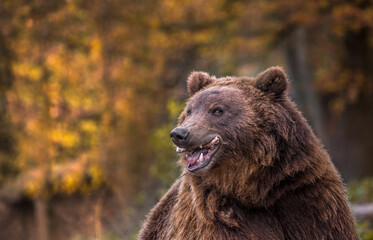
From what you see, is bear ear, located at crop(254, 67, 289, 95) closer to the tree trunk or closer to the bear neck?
the bear neck

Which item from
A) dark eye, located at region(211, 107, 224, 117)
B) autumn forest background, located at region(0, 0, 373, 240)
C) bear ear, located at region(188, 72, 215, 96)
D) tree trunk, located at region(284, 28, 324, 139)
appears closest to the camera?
dark eye, located at region(211, 107, 224, 117)

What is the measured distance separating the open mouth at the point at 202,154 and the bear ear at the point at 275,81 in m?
0.63

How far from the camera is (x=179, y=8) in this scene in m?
17.4

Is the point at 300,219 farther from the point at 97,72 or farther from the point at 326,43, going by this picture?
the point at 326,43

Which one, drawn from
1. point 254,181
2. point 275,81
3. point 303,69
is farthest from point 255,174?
point 303,69

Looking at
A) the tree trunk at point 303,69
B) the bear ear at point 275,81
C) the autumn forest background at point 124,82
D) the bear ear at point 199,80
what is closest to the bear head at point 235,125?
the bear ear at point 275,81

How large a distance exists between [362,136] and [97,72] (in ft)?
25.4

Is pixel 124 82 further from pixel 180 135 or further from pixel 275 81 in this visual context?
pixel 180 135

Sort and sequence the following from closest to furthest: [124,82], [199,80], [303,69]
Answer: [199,80]
[124,82]
[303,69]

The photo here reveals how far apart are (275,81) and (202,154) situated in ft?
2.91

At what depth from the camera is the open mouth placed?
4.62 m

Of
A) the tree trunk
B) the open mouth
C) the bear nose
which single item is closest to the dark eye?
the open mouth

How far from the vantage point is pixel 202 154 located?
473cm

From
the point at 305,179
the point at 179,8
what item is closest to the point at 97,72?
the point at 179,8
